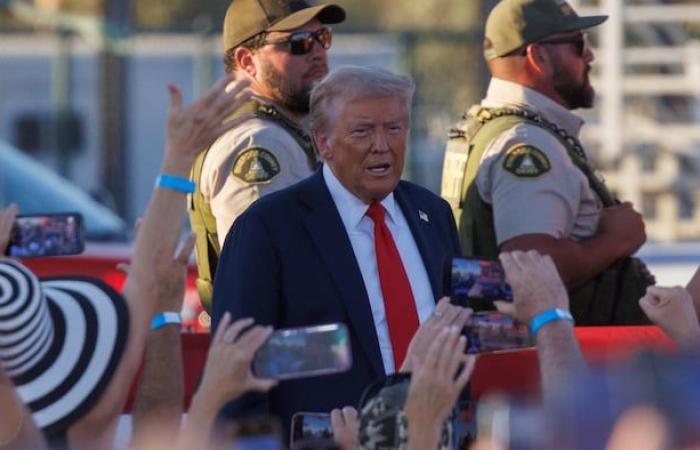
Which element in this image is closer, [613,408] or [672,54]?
[613,408]

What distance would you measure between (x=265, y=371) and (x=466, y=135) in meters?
2.90

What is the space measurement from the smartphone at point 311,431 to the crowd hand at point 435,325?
0.28 metres

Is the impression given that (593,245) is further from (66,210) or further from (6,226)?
(66,210)

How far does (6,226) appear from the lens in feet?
15.4

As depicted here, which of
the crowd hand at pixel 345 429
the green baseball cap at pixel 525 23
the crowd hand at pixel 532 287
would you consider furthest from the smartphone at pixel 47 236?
the green baseball cap at pixel 525 23

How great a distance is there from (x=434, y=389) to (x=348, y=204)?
4.72 ft

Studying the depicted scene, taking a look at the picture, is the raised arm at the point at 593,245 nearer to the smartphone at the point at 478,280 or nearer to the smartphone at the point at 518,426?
the smartphone at the point at 478,280

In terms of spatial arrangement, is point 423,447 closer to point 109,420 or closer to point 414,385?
point 414,385

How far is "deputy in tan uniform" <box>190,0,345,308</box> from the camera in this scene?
5648mm

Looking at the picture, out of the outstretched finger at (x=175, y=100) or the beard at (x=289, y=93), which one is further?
the beard at (x=289, y=93)

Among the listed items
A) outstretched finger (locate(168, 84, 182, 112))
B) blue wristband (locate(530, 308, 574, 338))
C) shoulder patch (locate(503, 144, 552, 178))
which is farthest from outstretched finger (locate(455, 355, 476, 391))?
shoulder patch (locate(503, 144, 552, 178))

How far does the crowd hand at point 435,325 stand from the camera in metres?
3.69

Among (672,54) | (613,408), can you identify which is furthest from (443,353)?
(672,54)

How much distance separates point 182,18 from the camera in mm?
28328
